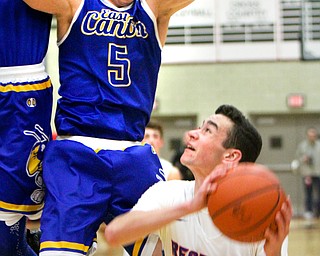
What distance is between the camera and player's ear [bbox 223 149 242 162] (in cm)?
370

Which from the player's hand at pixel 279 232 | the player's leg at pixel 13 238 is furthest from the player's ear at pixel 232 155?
the player's leg at pixel 13 238

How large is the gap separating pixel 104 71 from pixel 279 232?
1.40m

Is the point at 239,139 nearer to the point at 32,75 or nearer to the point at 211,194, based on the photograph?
the point at 211,194

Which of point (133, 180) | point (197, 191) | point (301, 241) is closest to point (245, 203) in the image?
point (197, 191)

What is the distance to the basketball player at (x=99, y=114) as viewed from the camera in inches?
152

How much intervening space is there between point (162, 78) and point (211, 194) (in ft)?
43.7

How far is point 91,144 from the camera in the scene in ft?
13.1

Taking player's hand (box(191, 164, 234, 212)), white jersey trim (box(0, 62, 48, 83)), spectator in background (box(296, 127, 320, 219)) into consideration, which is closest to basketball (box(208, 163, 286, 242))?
player's hand (box(191, 164, 234, 212))

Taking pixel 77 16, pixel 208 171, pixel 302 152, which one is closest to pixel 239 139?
pixel 208 171

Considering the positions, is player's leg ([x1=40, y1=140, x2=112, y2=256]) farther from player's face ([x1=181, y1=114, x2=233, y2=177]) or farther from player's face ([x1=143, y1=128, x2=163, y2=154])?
player's face ([x1=143, y1=128, x2=163, y2=154])

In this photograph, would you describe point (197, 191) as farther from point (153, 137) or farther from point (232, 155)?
point (153, 137)

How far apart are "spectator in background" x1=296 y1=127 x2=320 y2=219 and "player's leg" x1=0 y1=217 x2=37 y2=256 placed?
11705 mm

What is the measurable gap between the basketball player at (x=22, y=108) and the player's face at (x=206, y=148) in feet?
3.00

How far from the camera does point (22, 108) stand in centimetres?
404
